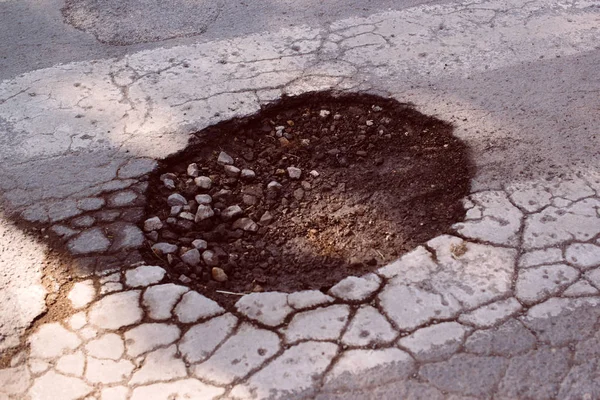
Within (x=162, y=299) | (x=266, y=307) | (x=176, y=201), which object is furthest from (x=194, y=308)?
(x=176, y=201)

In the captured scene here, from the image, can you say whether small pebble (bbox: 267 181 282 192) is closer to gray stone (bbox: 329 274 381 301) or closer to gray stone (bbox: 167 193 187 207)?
gray stone (bbox: 167 193 187 207)

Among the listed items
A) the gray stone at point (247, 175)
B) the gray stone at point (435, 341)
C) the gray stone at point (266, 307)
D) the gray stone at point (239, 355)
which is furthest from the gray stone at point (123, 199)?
the gray stone at point (435, 341)

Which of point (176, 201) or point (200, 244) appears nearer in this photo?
point (200, 244)

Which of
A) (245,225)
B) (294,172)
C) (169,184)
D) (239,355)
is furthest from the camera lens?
(294,172)

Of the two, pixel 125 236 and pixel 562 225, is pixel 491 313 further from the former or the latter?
pixel 125 236

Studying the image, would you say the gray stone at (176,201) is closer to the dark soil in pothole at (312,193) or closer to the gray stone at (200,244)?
the dark soil in pothole at (312,193)

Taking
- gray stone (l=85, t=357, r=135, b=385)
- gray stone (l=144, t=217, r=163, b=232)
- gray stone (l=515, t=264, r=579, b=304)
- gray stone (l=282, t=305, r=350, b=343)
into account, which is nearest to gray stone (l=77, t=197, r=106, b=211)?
gray stone (l=144, t=217, r=163, b=232)

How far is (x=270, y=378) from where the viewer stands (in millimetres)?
2105

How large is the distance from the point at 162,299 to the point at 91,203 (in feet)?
2.19

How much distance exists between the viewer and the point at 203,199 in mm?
2828

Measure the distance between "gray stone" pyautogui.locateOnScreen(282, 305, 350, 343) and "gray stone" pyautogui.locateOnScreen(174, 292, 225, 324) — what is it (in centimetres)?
27

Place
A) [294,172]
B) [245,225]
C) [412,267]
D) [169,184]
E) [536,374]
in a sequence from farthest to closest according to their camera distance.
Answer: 1. [294,172]
2. [169,184]
3. [245,225]
4. [412,267]
5. [536,374]

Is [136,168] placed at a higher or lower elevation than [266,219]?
higher

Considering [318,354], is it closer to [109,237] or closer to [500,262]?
[500,262]
